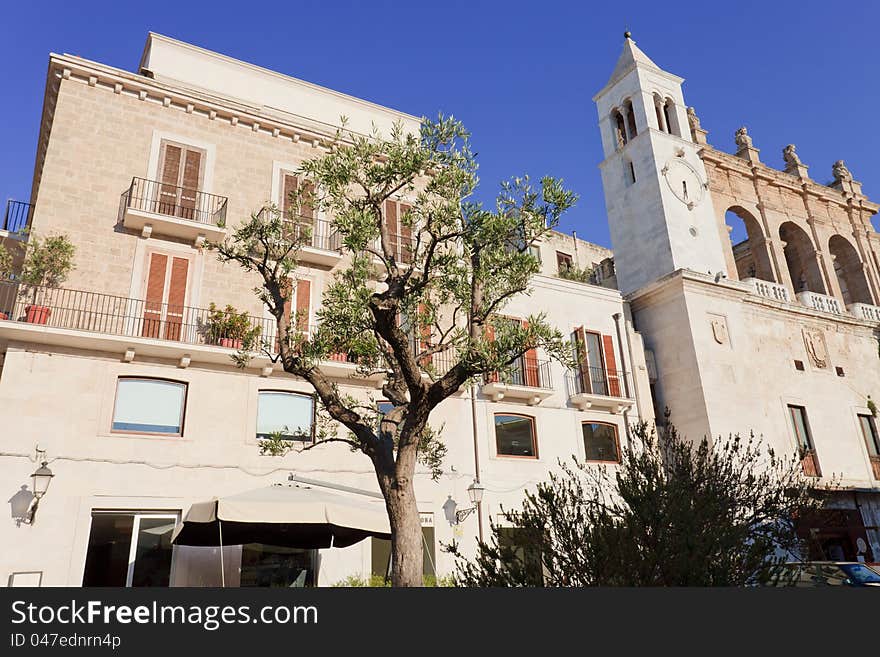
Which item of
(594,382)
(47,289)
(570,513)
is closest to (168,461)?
(47,289)

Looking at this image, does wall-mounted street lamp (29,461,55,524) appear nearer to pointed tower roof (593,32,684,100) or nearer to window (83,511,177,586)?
window (83,511,177,586)

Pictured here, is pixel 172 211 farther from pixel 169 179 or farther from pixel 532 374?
pixel 532 374

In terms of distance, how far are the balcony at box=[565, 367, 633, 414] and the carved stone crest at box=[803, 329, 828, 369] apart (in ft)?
32.6

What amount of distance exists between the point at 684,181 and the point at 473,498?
18.0 meters

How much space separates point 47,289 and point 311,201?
23.3 feet

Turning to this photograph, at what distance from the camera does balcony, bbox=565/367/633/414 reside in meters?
20.6

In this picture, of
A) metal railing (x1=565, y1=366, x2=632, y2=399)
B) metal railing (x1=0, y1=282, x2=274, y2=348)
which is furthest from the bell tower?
metal railing (x1=0, y1=282, x2=274, y2=348)

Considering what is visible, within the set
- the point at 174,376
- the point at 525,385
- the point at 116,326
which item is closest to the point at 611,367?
the point at 525,385

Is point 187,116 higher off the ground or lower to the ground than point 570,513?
higher

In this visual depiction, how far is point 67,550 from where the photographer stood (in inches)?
500

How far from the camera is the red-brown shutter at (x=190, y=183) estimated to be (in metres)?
16.8

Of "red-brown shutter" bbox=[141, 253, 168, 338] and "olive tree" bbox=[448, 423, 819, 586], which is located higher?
"red-brown shutter" bbox=[141, 253, 168, 338]

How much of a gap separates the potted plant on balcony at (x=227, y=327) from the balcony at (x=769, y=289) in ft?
67.0

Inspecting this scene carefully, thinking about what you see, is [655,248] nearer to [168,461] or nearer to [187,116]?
[187,116]
